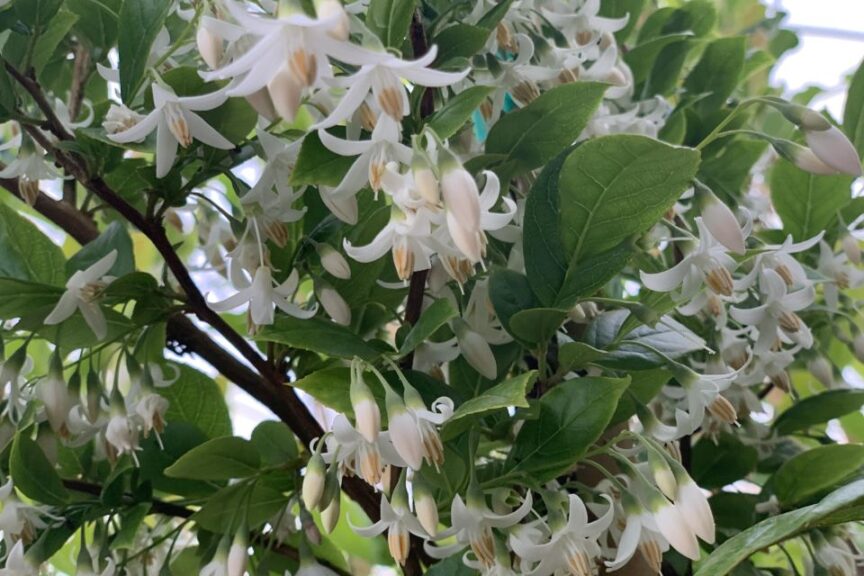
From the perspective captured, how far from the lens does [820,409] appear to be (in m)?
0.76

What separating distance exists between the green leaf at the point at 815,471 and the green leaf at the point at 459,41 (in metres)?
0.37

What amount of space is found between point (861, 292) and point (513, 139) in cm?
66

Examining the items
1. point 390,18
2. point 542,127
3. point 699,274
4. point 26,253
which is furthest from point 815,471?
point 26,253

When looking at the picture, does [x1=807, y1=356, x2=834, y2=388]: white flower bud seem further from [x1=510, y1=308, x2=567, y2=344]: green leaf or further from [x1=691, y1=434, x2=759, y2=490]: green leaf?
[x1=510, y1=308, x2=567, y2=344]: green leaf

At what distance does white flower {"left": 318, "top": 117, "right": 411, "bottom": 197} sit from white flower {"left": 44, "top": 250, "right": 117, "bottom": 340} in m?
0.17

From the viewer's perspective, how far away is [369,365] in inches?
18.8

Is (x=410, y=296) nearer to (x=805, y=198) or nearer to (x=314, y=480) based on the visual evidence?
(x=314, y=480)

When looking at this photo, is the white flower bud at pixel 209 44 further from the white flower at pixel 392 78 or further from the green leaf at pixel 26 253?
the green leaf at pixel 26 253

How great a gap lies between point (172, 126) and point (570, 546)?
0.98 feet

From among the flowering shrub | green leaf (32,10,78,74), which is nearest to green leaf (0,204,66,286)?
the flowering shrub

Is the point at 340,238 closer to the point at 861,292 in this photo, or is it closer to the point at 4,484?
the point at 4,484

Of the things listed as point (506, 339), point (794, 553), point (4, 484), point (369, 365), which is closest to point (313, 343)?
point (369, 365)

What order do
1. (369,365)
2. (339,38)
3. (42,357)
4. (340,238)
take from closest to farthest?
(339,38) < (369,365) < (340,238) < (42,357)

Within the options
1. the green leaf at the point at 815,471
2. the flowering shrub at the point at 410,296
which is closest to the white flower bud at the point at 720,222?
the flowering shrub at the point at 410,296
